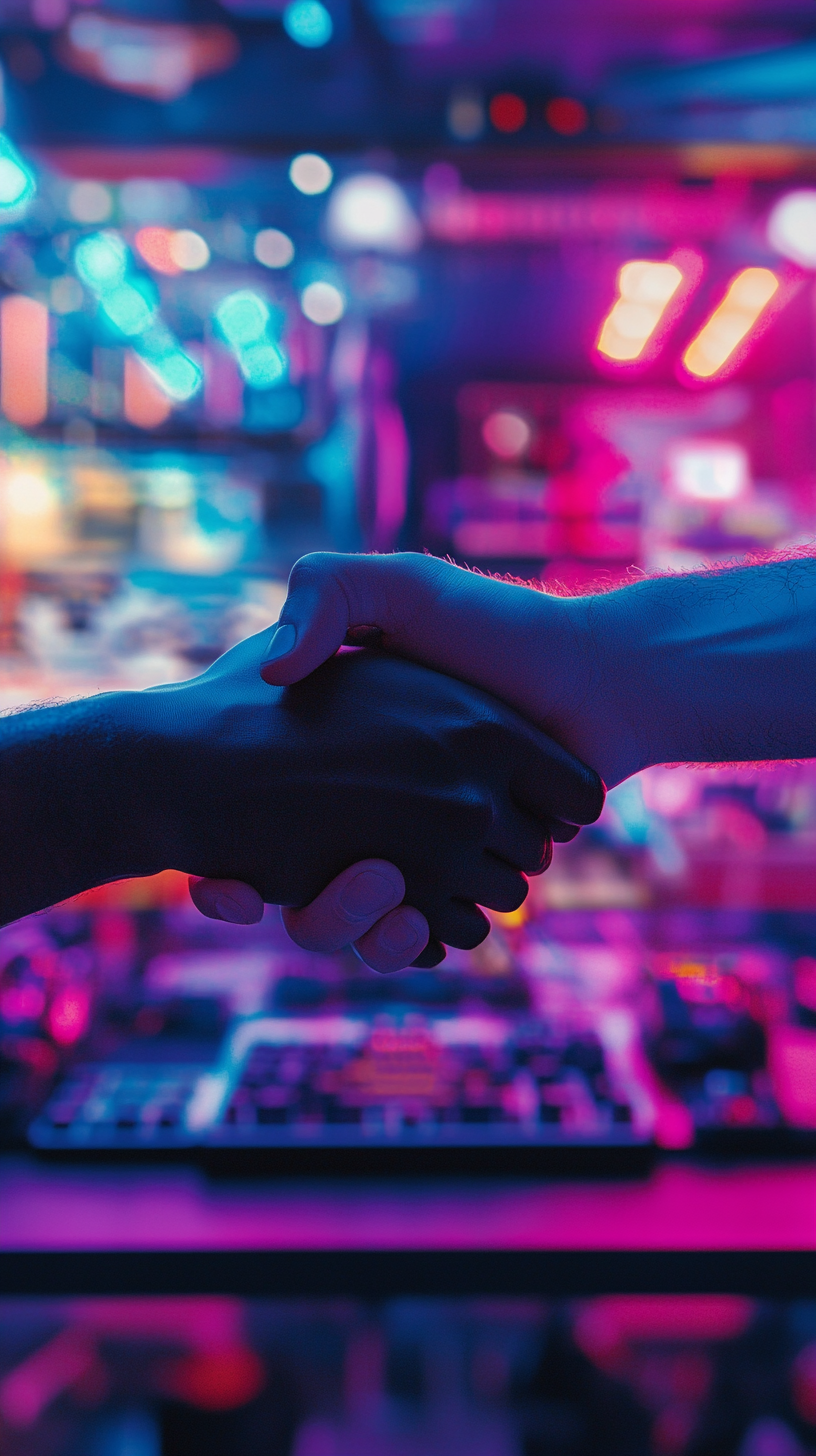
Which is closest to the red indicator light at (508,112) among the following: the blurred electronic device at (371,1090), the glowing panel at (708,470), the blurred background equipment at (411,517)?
the blurred background equipment at (411,517)

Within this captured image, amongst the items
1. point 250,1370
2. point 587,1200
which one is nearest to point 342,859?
point 587,1200

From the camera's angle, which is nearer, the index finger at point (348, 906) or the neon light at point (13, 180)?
the index finger at point (348, 906)

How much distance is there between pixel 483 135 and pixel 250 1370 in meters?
2.02

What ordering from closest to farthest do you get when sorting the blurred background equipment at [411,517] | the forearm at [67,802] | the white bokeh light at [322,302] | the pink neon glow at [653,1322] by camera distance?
the forearm at [67,802]
the blurred background equipment at [411,517]
the pink neon glow at [653,1322]
the white bokeh light at [322,302]

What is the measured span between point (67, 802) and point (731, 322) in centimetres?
168

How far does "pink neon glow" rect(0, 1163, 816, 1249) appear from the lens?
2.84 feet

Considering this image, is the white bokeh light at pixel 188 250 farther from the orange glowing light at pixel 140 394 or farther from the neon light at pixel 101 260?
the orange glowing light at pixel 140 394

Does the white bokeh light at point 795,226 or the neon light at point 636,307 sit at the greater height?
the white bokeh light at point 795,226

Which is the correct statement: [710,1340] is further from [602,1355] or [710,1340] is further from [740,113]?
[740,113]

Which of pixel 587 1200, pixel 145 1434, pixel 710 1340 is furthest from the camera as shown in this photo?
pixel 710 1340

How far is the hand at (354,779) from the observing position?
0.73 meters

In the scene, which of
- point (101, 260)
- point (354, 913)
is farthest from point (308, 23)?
point (354, 913)

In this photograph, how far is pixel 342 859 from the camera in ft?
2.49

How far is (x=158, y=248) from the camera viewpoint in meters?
1.71
